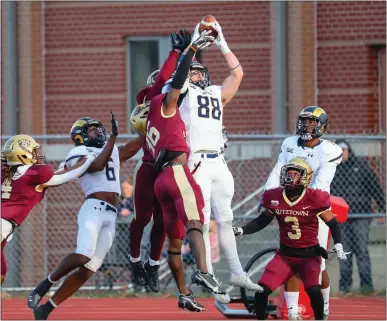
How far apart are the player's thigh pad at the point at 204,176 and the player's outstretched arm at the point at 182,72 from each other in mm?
604

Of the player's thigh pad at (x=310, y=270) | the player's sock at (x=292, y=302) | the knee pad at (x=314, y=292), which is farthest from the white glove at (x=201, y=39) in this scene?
the player's sock at (x=292, y=302)

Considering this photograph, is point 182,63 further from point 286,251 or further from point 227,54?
point 286,251

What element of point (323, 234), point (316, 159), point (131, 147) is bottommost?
point (323, 234)

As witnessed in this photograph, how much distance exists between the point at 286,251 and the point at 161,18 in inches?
396

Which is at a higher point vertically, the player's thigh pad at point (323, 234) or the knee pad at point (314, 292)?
the player's thigh pad at point (323, 234)

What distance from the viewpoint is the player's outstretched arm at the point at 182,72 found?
45.7 feet

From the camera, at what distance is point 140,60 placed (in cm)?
2512

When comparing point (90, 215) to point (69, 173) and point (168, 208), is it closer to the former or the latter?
point (69, 173)

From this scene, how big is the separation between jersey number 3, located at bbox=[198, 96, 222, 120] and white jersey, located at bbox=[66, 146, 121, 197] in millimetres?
1972

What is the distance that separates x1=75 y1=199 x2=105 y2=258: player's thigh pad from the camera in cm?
1608

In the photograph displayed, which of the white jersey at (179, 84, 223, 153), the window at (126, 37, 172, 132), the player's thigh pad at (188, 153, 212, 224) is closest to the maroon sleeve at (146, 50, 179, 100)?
the white jersey at (179, 84, 223, 153)

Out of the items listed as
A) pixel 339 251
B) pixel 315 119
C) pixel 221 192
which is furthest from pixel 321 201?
pixel 221 192

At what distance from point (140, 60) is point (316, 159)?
31.5 ft

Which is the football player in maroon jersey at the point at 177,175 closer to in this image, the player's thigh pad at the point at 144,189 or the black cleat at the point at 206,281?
the black cleat at the point at 206,281
